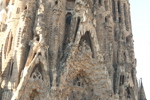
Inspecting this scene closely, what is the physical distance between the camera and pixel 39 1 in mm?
19969

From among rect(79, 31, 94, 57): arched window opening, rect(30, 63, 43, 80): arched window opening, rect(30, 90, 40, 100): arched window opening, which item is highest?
rect(79, 31, 94, 57): arched window opening

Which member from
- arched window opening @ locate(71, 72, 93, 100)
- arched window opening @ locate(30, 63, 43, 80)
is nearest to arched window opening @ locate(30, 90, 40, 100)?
arched window opening @ locate(30, 63, 43, 80)

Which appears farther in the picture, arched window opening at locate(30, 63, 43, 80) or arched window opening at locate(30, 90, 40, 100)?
arched window opening at locate(30, 63, 43, 80)

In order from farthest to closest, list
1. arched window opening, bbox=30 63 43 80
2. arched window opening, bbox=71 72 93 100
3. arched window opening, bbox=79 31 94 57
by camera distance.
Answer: arched window opening, bbox=79 31 94 57, arched window opening, bbox=71 72 93 100, arched window opening, bbox=30 63 43 80

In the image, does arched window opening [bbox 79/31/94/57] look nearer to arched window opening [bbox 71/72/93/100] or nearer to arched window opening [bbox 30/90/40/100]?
arched window opening [bbox 71/72/93/100]

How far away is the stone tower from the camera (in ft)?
53.7

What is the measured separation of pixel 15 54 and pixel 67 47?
393 cm

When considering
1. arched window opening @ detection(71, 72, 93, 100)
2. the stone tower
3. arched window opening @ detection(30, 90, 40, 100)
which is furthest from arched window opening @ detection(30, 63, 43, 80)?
arched window opening @ detection(71, 72, 93, 100)

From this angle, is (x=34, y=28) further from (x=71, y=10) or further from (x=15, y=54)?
(x=71, y=10)

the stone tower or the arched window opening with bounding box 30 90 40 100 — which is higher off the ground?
the stone tower

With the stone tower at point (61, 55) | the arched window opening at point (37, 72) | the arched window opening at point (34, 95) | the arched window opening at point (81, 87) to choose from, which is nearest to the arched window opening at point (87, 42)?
the stone tower at point (61, 55)

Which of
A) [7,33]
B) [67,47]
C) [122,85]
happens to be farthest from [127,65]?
[7,33]

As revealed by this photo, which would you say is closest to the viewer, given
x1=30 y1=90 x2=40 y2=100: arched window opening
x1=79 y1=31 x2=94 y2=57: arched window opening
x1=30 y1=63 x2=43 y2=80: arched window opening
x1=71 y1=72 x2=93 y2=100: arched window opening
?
x1=30 y1=90 x2=40 y2=100: arched window opening

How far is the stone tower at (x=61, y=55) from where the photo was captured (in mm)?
16359
